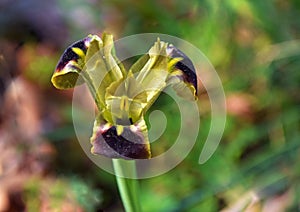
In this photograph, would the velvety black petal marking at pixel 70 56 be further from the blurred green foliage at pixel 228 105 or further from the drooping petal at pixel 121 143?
the blurred green foliage at pixel 228 105

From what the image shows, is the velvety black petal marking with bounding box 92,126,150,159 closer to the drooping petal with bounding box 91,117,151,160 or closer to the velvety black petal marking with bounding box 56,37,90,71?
the drooping petal with bounding box 91,117,151,160

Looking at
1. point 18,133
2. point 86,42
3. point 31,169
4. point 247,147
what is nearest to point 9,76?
point 18,133

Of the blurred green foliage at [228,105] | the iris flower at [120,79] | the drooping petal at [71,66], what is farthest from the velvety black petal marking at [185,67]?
the blurred green foliage at [228,105]

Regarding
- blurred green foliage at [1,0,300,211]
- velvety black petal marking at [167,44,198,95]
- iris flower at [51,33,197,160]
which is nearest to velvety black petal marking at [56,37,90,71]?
iris flower at [51,33,197,160]

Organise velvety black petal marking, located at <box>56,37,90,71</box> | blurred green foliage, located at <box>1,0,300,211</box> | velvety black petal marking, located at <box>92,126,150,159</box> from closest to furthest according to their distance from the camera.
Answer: velvety black petal marking, located at <box>92,126,150,159</box>, velvety black petal marking, located at <box>56,37,90,71</box>, blurred green foliage, located at <box>1,0,300,211</box>

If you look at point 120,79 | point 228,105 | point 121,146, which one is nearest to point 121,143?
point 121,146

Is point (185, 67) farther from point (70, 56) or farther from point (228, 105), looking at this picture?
point (228, 105)
